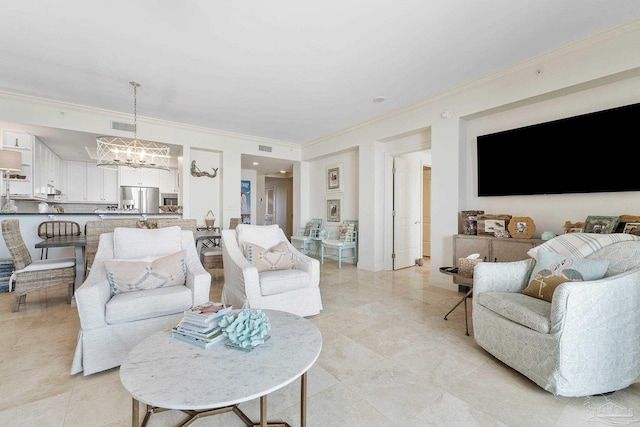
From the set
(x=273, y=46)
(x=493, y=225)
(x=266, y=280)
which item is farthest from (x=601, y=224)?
(x=273, y=46)

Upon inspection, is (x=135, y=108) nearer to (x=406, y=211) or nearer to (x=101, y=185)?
(x=101, y=185)

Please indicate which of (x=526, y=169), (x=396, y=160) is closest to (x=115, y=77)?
(x=396, y=160)

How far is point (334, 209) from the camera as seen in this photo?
20.2 feet

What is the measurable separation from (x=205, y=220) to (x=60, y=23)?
3591mm

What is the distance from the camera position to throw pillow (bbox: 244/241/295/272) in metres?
2.79

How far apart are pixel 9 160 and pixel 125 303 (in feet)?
12.8

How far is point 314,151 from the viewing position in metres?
6.30

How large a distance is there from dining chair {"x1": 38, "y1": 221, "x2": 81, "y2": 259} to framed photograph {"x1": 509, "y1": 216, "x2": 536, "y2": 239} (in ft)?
19.7

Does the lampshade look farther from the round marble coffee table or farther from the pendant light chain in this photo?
the round marble coffee table

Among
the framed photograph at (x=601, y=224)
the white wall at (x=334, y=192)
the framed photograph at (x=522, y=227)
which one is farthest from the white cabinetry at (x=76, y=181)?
the framed photograph at (x=601, y=224)

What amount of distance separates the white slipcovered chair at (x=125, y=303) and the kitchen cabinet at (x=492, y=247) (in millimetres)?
2508

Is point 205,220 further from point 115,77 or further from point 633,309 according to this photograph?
point 633,309

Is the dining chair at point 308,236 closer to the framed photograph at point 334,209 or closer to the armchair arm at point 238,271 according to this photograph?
the framed photograph at point 334,209

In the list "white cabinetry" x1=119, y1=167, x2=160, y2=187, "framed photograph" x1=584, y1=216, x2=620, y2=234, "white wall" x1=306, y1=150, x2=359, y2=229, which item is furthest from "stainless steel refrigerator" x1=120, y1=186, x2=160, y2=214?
"framed photograph" x1=584, y1=216, x2=620, y2=234
